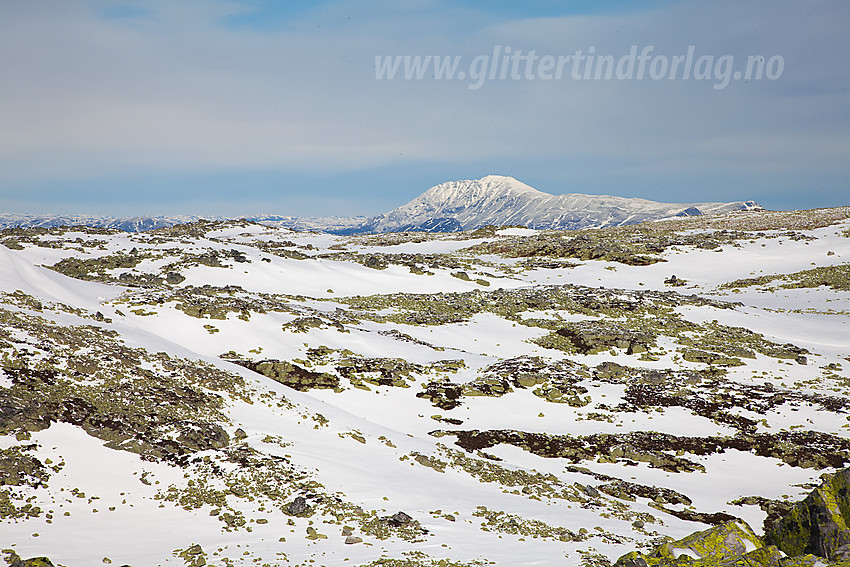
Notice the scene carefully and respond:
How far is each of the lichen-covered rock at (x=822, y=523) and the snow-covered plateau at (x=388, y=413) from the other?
8.51 meters

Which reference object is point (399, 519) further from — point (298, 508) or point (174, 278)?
point (174, 278)

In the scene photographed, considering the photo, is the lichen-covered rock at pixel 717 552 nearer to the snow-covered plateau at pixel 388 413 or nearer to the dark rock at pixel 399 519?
the snow-covered plateau at pixel 388 413

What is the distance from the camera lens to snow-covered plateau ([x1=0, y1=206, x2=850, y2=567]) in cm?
1736

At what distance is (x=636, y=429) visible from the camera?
32.2 metres

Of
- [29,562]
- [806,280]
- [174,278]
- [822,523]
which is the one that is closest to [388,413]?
[29,562]

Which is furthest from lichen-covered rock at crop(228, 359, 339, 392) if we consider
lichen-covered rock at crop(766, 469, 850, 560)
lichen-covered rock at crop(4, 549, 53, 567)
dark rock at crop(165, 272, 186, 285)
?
lichen-covered rock at crop(766, 469, 850, 560)

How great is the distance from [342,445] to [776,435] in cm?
2678

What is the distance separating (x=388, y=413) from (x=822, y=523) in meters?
26.7

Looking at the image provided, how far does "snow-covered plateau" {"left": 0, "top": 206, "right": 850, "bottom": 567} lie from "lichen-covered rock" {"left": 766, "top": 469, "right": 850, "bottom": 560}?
8506mm

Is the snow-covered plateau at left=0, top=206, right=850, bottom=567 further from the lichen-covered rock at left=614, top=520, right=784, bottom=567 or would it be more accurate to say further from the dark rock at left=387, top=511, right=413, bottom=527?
the lichen-covered rock at left=614, top=520, right=784, bottom=567

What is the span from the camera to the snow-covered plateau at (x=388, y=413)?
57.0ft

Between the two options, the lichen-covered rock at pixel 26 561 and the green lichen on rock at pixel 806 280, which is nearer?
A: the lichen-covered rock at pixel 26 561

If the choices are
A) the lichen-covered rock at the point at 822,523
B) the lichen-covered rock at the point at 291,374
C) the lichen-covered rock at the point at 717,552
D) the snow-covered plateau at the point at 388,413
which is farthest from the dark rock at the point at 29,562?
the lichen-covered rock at the point at 291,374

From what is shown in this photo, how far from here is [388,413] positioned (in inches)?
1318
